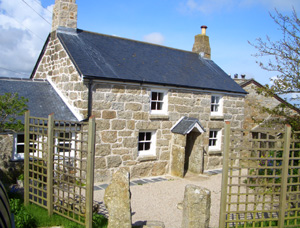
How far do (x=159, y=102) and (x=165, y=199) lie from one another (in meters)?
4.63

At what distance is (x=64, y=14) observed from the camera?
37.3 ft

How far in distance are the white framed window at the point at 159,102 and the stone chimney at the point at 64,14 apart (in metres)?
4.59

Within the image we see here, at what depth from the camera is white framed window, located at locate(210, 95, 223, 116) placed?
13938 mm

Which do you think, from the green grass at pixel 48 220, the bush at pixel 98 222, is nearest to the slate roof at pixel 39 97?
the green grass at pixel 48 220

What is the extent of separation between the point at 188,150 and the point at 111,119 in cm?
431

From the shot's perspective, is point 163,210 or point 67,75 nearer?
point 163,210

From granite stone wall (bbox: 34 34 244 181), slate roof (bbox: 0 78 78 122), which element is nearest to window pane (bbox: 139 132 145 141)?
granite stone wall (bbox: 34 34 244 181)

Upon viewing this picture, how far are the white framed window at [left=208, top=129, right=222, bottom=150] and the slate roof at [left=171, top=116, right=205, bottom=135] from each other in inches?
90.8

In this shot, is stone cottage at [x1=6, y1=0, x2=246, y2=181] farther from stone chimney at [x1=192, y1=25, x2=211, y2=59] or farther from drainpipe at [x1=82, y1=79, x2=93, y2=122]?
stone chimney at [x1=192, y1=25, x2=211, y2=59]

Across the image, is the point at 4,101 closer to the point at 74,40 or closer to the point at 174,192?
the point at 74,40

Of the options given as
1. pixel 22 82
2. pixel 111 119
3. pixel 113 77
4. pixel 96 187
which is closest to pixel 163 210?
pixel 96 187

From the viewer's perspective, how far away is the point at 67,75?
10477 millimetres

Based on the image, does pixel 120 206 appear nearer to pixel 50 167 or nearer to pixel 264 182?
pixel 50 167

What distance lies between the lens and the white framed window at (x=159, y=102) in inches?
463
